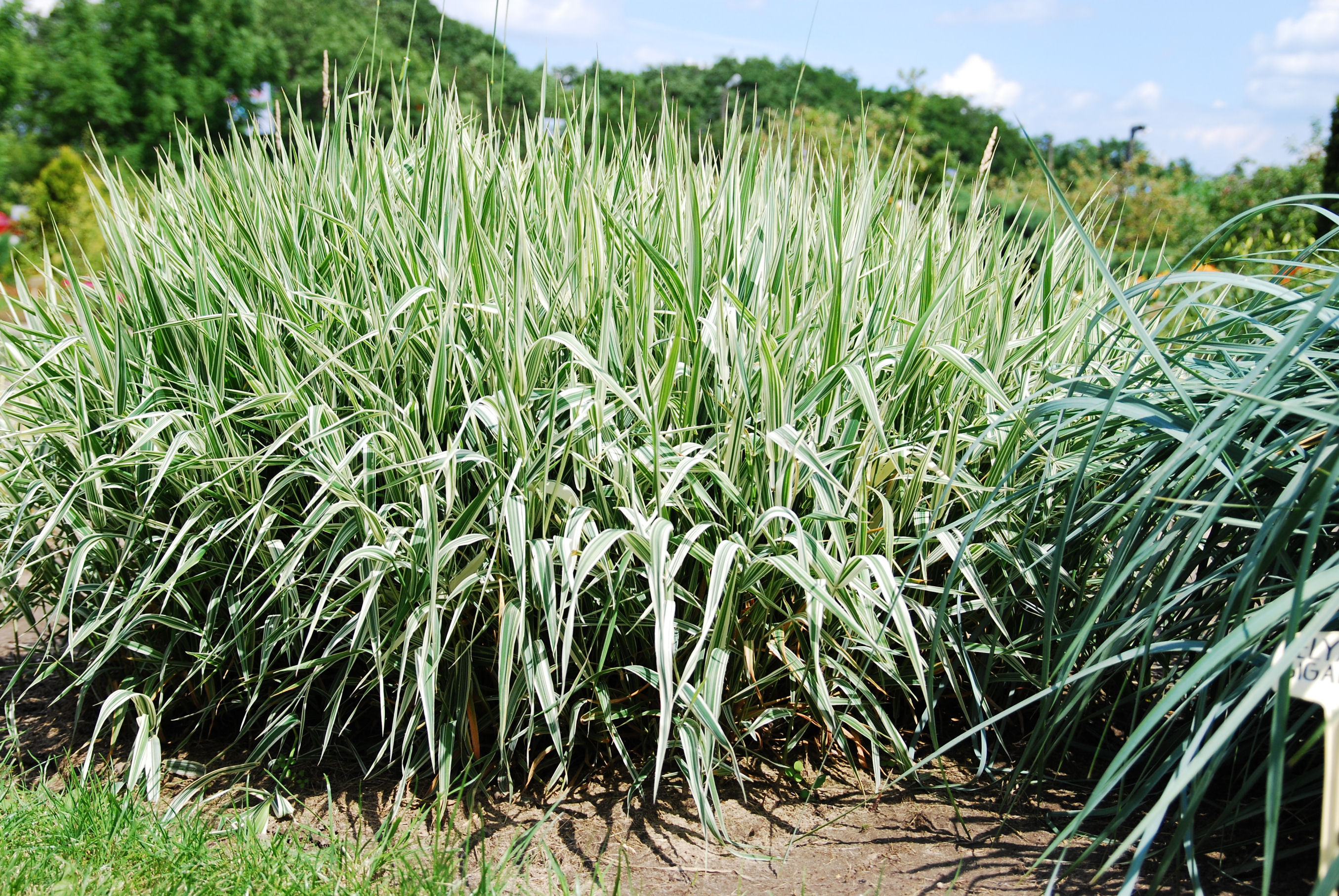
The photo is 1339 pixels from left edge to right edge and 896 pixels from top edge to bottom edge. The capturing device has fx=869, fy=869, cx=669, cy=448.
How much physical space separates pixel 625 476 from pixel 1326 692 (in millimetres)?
1078

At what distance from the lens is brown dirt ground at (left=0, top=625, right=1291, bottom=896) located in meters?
1.54

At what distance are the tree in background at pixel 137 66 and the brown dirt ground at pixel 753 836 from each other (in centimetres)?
2219

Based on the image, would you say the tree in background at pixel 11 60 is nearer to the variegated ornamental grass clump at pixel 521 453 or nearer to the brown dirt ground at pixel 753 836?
the variegated ornamental grass clump at pixel 521 453

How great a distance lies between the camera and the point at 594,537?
163 centimetres

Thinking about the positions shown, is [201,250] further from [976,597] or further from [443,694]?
[976,597]

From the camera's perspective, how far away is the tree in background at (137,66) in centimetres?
2044

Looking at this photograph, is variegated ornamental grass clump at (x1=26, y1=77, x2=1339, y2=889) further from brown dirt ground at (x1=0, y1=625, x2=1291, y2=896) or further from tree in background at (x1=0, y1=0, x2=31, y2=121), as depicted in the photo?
tree in background at (x1=0, y1=0, x2=31, y2=121)

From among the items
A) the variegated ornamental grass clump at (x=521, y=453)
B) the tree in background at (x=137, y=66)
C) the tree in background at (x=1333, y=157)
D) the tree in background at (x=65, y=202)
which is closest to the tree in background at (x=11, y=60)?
the tree in background at (x=137, y=66)

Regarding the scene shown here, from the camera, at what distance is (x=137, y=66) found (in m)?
21.6

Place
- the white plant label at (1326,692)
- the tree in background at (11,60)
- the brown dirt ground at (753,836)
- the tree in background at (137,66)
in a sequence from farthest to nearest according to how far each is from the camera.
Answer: the tree in background at (137,66)
the tree in background at (11,60)
the brown dirt ground at (753,836)
the white plant label at (1326,692)

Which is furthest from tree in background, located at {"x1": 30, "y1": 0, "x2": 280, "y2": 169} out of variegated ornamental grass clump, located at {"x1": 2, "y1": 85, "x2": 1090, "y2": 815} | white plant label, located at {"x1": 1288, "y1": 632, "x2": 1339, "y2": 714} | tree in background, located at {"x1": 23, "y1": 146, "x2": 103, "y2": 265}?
white plant label, located at {"x1": 1288, "y1": 632, "x2": 1339, "y2": 714}

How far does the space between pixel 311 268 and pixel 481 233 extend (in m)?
0.47

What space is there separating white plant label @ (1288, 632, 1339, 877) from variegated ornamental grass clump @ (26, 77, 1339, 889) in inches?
10.0

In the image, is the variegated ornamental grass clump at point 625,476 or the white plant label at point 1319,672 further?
the variegated ornamental grass clump at point 625,476
